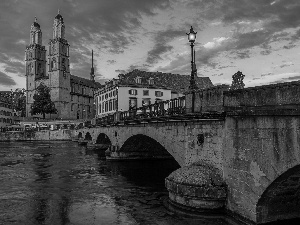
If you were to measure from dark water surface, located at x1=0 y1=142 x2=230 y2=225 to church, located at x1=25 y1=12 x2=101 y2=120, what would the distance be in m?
97.4

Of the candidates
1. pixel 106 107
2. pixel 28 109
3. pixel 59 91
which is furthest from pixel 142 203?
pixel 28 109

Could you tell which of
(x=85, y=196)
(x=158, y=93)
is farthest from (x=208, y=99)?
(x=158, y=93)

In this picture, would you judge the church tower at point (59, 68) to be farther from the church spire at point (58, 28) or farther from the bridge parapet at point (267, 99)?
the bridge parapet at point (267, 99)

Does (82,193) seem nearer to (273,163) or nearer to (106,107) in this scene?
(273,163)

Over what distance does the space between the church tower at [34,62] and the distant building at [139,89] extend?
57.0 metres

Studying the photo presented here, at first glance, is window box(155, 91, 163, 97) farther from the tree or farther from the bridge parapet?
the bridge parapet

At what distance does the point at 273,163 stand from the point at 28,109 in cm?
13106

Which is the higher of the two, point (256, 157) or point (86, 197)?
point (256, 157)

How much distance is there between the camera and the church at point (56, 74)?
121688mm

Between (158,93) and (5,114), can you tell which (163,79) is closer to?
(158,93)

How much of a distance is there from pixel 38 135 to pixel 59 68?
110 ft

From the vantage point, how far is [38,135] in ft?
328

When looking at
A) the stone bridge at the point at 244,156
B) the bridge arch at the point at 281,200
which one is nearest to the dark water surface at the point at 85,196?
the stone bridge at the point at 244,156

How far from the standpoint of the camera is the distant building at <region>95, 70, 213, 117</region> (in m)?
69.4
